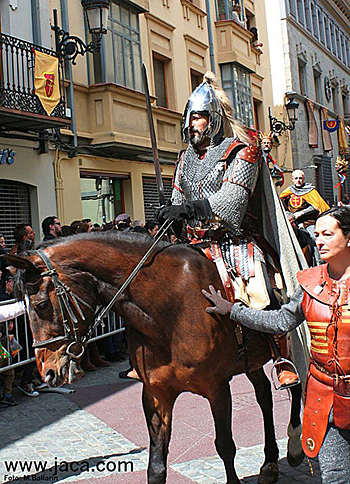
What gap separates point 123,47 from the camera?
14.6 metres

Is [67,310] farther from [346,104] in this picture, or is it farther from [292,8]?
[346,104]

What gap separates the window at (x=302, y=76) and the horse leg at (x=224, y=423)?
27021mm

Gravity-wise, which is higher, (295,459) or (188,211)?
(188,211)

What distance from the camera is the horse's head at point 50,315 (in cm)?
310

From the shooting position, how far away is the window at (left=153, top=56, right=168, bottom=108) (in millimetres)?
17109

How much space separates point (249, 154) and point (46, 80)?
8551 millimetres

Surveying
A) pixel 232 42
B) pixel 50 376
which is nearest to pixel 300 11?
pixel 232 42

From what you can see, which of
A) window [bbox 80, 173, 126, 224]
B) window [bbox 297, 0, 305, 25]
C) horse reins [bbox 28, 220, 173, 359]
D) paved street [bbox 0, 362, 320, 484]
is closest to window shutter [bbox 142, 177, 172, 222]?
window [bbox 80, 173, 126, 224]

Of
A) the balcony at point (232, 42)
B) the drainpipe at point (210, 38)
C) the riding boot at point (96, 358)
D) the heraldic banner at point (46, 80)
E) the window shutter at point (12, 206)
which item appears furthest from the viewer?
the balcony at point (232, 42)

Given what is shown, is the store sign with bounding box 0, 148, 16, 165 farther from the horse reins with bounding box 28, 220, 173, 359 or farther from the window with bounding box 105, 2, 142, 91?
the horse reins with bounding box 28, 220, 173, 359

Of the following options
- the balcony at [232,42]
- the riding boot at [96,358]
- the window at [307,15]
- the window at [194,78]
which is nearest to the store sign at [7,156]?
the riding boot at [96,358]

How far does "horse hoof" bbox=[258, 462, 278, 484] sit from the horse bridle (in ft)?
5.97

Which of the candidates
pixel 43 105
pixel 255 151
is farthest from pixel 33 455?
pixel 43 105

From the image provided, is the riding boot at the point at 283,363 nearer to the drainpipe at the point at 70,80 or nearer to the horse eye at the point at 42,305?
the horse eye at the point at 42,305
